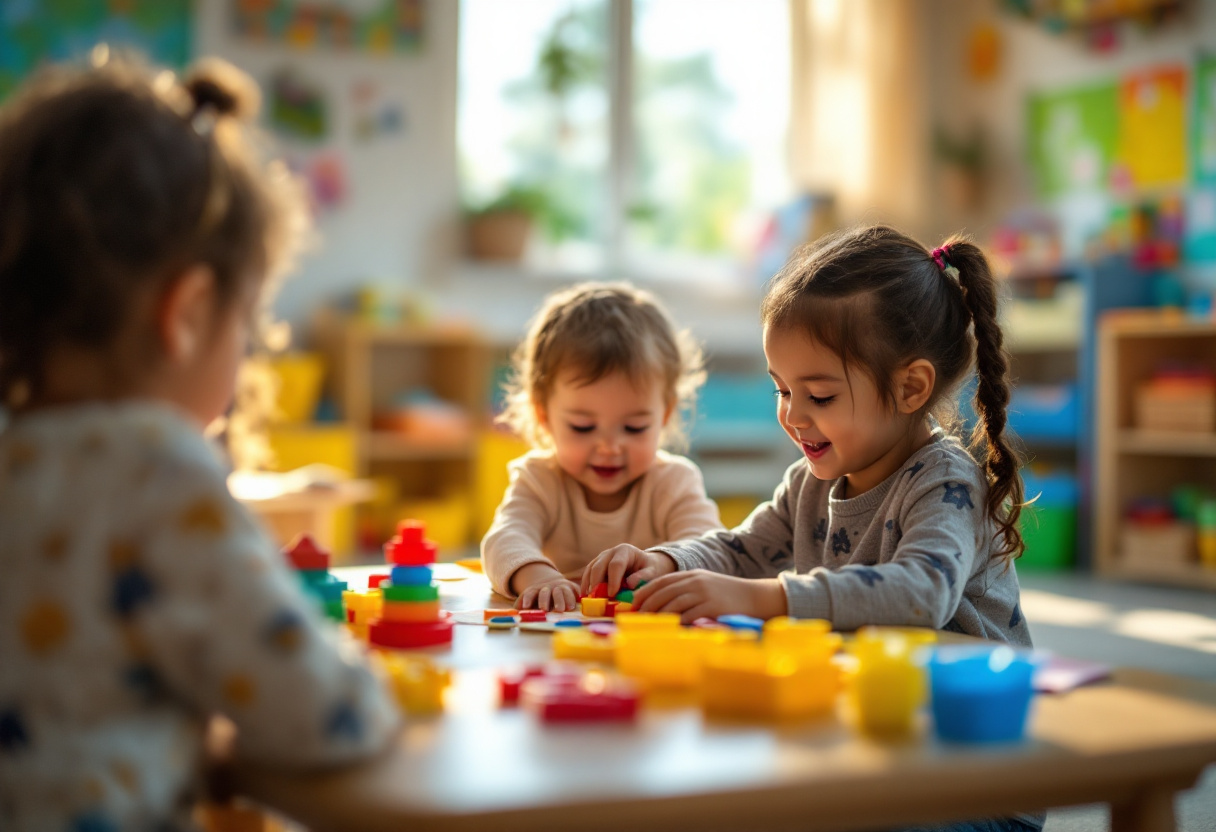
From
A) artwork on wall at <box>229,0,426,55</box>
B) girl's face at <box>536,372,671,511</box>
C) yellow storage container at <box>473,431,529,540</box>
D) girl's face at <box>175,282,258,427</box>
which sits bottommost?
yellow storage container at <box>473,431,529,540</box>

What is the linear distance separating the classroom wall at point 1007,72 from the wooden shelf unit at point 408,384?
2.31 metres

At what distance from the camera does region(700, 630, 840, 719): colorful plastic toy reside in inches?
31.0

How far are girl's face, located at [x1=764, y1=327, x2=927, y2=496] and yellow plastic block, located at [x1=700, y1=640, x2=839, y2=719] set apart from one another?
0.54 m

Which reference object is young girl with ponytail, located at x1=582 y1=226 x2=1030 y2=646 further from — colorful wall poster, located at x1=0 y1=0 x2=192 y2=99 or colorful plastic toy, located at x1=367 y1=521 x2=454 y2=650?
colorful wall poster, located at x1=0 y1=0 x2=192 y2=99

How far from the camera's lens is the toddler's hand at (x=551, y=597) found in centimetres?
128

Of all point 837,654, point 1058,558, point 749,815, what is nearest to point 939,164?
point 1058,558

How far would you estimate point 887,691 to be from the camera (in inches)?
30.2

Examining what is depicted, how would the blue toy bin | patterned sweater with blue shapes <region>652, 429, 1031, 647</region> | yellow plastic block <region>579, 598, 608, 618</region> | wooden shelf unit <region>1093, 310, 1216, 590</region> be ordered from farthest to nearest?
wooden shelf unit <region>1093, 310, 1216, 590</region>, yellow plastic block <region>579, 598, 608, 618</region>, patterned sweater with blue shapes <region>652, 429, 1031, 647</region>, the blue toy bin

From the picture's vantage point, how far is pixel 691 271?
594 cm

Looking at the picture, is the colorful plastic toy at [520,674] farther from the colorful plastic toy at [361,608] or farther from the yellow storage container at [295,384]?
the yellow storage container at [295,384]

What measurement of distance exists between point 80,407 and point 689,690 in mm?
444

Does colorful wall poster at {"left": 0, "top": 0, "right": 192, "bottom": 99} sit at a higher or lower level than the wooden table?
higher

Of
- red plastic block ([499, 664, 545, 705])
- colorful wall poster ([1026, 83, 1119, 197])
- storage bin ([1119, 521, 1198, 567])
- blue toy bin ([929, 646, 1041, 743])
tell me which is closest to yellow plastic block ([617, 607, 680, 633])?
red plastic block ([499, 664, 545, 705])

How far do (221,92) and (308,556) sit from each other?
0.53 metres
